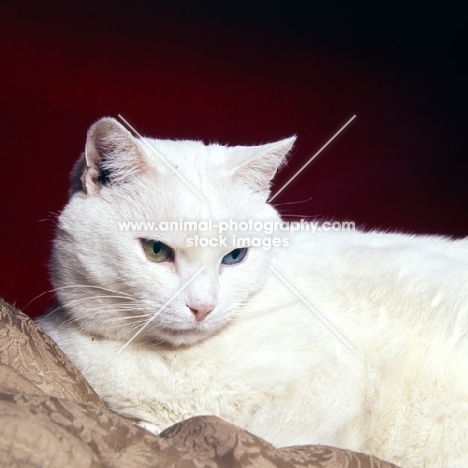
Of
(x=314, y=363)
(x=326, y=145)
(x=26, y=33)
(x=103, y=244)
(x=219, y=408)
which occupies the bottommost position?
(x=219, y=408)

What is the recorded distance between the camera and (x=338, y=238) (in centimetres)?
159

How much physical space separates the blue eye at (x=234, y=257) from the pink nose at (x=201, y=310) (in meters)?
0.12

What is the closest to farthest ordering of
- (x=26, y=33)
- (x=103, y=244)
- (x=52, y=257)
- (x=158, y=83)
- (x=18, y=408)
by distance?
1. (x=18, y=408)
2. (x=103, y=244)
3. (x=52, y=257)
4. (x=26, y=33)
5. (x=158, y=83)

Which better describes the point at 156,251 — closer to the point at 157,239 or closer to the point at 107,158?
the point at 157,239

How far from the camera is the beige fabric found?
2.86 feet

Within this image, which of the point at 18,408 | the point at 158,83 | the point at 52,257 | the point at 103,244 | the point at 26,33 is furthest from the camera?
the point at 158,83

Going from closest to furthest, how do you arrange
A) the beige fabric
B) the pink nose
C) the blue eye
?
the beige fabric
the pink nose
the blue eye

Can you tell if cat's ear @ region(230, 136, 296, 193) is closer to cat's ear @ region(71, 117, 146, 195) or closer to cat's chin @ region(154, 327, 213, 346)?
cat's ear @ region(71, 117, 146, 195)

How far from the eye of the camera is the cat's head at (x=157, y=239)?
4.00ft

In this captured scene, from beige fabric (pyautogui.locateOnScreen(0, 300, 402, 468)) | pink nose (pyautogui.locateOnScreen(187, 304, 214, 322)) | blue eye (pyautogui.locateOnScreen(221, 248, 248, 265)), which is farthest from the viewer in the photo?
blue eye (pyautogui.locateOnScreen(221, 248, 248, 265))

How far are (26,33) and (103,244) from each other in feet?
2.87

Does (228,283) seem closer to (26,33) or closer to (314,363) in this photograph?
(314,363)

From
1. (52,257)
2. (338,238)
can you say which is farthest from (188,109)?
(52,257)

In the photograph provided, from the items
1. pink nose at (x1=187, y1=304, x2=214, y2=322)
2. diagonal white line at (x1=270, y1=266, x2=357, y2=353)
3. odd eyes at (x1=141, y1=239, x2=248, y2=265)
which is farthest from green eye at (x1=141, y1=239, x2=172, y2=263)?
diagonal white line at (x1=270, y1=266, x2=357, y2=353)
